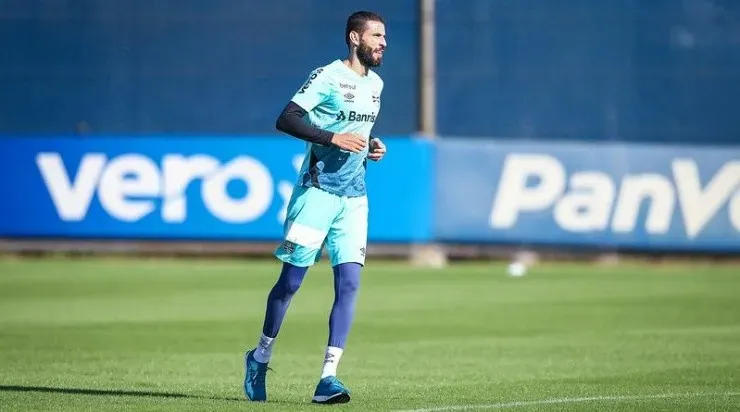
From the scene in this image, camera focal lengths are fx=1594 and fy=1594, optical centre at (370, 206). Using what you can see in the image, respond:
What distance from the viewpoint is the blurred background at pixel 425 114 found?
23281 millimetres

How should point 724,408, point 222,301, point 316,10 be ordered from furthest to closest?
point 316,10 < point 222,301 < point 724,408

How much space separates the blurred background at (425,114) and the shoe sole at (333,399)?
45.9 ft

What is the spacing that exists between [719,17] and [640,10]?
3.95 ft

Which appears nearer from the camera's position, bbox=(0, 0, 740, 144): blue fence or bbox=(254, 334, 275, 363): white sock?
bbox=(254, 334, 275, 363): white sock

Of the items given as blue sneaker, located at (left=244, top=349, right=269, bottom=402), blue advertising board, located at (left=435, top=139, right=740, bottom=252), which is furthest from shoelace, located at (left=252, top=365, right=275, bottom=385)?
blue advertising board, located at (left=435, top=139, right=740, bottom=252)

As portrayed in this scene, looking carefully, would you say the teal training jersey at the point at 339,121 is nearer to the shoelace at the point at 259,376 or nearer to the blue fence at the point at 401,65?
the shoelace at the point at 259,376

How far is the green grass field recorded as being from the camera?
32.1ft

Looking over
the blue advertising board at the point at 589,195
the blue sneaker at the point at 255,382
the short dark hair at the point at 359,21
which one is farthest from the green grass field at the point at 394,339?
the short dark hair at the point at 359,21

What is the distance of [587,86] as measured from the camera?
24656mm

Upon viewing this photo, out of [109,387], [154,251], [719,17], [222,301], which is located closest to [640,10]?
[719,17]

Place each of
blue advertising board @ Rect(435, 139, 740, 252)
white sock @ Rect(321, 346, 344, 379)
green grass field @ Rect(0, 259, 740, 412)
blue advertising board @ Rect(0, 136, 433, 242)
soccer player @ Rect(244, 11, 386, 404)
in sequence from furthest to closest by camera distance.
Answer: blue advertising board @ Rect(0, 136, 433, 242) < blue advertising board @ Rect(435, 139, 740, 252) < green grass field @ Rect(0, 259, 740, 412) < soccer player @ Rect(244, 11, 386, 404) < white sock @ Rect(321, 346, 344, 379)

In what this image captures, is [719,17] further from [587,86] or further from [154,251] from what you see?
[154,251]

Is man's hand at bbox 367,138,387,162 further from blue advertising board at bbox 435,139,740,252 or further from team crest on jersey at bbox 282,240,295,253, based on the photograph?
blue advertising board at bbox 435,139,740,252

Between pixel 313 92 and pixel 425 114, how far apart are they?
1537cm
